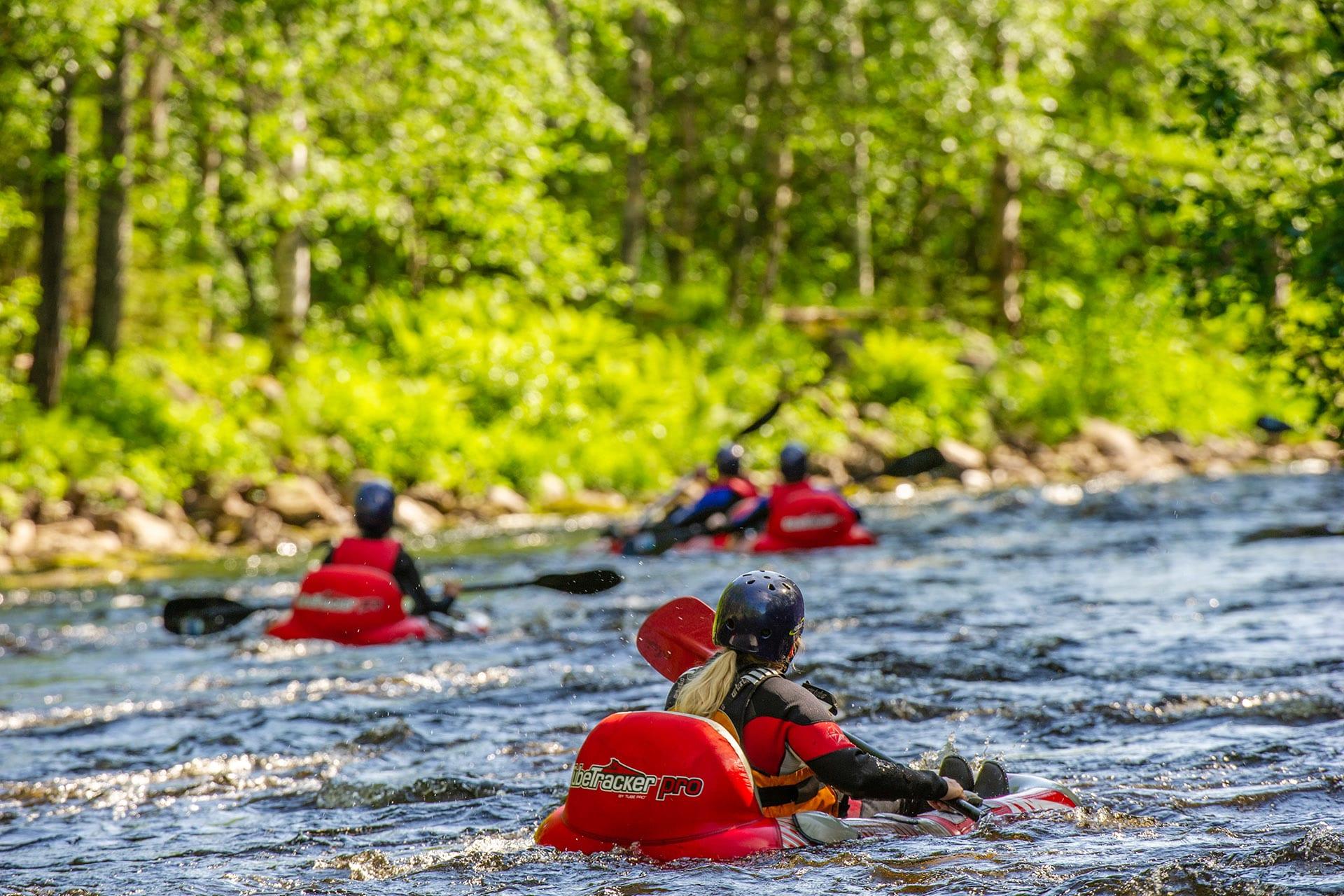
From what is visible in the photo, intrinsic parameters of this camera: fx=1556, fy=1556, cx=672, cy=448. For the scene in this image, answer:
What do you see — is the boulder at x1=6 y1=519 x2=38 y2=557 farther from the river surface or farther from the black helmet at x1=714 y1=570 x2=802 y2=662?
the black helmet at x1=714 y1=570 x2=802 y2=662

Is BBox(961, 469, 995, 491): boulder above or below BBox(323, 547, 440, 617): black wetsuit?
below

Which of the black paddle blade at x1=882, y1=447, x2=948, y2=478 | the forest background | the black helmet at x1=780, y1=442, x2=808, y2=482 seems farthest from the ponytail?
the black helmet at x1=780, y1=442, x2=808, y2=482

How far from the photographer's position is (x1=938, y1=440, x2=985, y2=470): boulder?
24.0 m

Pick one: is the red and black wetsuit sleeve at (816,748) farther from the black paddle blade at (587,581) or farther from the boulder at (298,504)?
the boulder at (298,504)

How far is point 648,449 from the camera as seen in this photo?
73.4 ft

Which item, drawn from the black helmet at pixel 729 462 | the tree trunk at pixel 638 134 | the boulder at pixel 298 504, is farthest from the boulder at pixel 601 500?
the tree trunk at pixel 638 134

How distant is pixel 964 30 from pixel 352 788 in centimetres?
2170

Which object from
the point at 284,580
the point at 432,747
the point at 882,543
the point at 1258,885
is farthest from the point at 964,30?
the point at 1258,885

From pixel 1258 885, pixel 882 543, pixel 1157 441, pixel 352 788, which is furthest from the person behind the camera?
pixel 1157 441

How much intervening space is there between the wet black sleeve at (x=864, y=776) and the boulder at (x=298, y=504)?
1330 centimetres

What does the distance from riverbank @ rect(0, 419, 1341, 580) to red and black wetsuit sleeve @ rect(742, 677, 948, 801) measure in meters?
6.71

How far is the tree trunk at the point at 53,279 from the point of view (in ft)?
58.0

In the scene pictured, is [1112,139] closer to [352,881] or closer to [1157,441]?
[1157,441]

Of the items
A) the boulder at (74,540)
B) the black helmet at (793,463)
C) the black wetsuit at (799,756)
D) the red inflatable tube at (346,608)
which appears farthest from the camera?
the boulder at (74,540)
